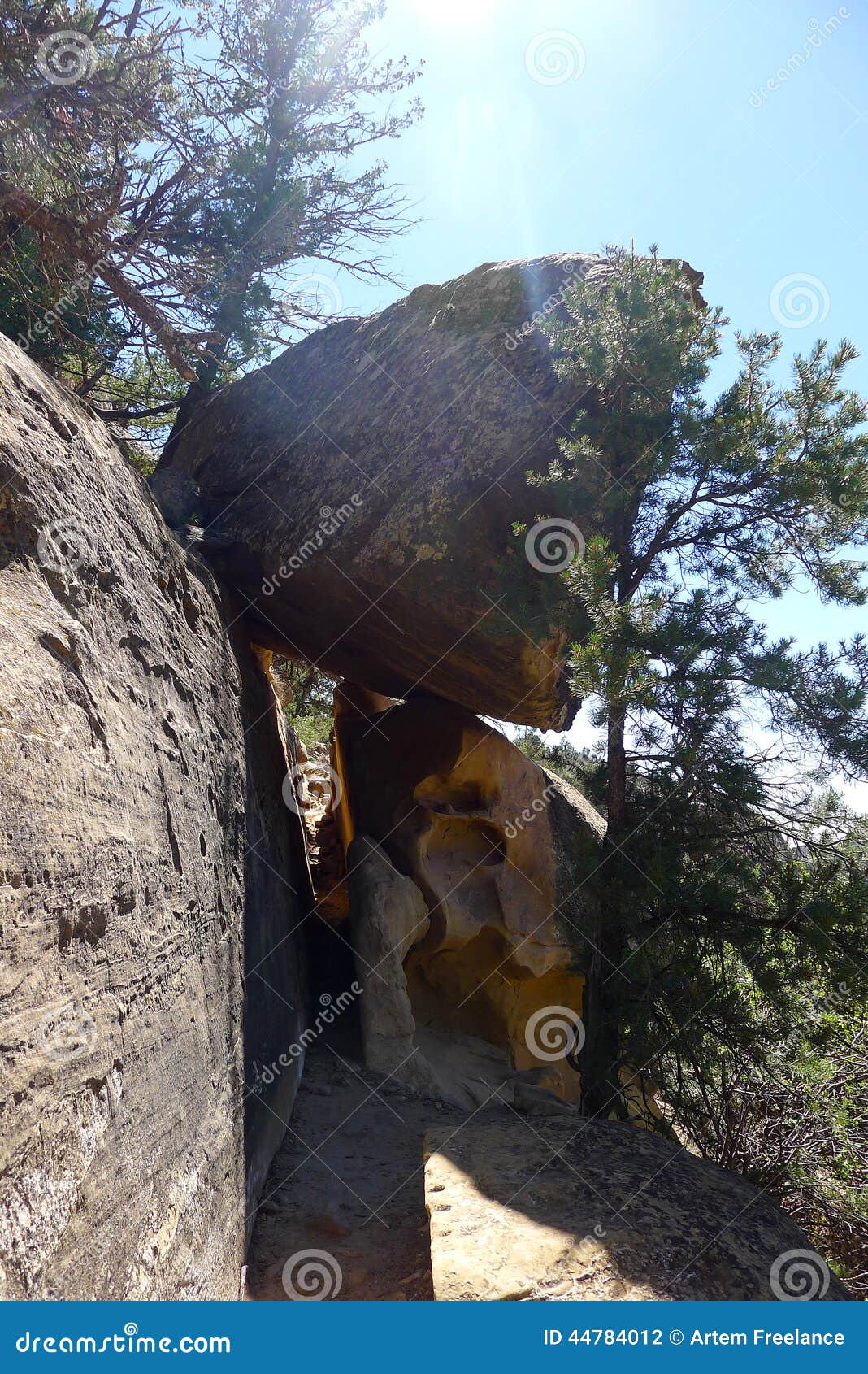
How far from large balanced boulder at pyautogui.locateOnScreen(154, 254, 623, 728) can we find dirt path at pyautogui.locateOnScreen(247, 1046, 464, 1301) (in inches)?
115

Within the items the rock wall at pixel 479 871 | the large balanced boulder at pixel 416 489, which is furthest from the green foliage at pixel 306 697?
the large balanced boulder at pixel 416 489

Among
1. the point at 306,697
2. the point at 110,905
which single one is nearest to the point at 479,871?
the point at 306,697

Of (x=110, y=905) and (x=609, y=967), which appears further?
(x=609, y=967)

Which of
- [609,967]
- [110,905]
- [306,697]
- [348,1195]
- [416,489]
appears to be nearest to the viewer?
[110,905]

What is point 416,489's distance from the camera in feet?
19.2

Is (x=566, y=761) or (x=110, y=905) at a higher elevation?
(x=566, y=761)

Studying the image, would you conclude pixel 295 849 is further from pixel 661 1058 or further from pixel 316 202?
pixel 316 202

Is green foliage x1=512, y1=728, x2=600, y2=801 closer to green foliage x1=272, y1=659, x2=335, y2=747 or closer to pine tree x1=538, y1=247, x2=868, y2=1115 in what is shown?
pine tree x1=538, y1=247, x2=868, y2=1115

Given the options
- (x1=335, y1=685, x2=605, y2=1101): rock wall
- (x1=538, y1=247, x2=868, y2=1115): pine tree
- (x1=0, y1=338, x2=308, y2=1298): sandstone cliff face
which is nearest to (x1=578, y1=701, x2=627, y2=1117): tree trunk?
(x1=538, y1=247, x2=868, y2=1115): pine tree

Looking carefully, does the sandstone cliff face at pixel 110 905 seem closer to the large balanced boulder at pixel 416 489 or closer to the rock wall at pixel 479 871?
the large balanced boulder at pixel 416 489

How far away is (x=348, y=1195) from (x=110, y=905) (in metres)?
2.95

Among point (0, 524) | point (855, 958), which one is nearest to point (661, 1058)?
point (855, 958)

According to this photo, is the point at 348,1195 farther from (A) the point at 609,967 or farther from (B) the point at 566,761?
(B) the point at 566,761

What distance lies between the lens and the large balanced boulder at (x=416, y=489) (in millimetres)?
5605
